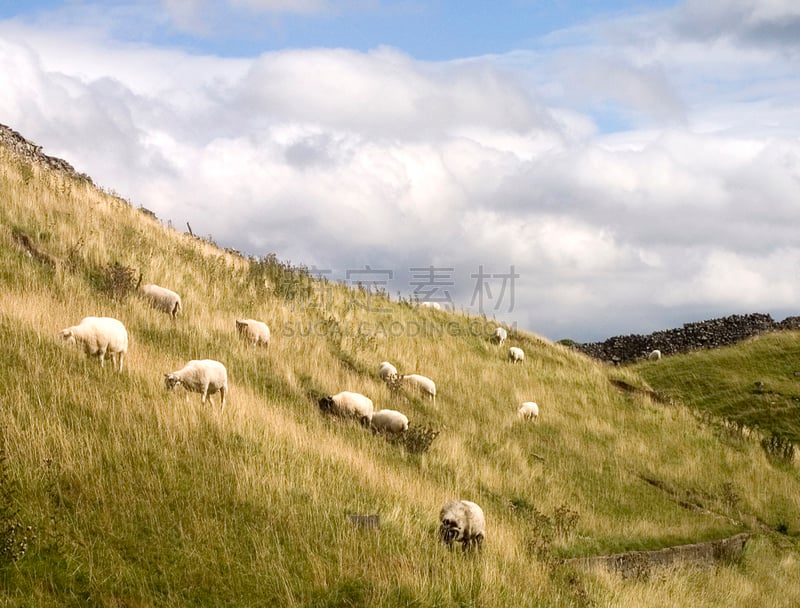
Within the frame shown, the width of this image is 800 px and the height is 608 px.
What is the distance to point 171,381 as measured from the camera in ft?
34.5

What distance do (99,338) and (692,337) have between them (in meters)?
36.3

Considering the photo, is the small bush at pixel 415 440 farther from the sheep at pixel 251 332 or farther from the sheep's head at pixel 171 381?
the sheep's head at pixel 171 381

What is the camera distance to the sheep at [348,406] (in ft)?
45.9

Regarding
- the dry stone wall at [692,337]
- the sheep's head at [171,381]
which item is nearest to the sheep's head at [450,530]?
the sheep's head at [171,381]

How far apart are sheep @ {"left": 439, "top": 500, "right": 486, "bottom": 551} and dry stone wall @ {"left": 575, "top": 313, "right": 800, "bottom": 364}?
32.5 m

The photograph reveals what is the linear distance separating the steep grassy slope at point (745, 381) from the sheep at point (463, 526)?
2171 cm

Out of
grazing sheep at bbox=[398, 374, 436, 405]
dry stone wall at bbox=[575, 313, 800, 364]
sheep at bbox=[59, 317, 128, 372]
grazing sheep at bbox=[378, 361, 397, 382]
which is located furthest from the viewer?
dry stone wall at bbox=[575, 313, 800, 364]

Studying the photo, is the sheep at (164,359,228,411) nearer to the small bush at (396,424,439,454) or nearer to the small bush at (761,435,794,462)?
the small bush at (396,424,439,454)

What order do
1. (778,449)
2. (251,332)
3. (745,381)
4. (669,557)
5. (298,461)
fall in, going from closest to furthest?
(298,461), (669,557), (251,332), (778,449), (745,381)

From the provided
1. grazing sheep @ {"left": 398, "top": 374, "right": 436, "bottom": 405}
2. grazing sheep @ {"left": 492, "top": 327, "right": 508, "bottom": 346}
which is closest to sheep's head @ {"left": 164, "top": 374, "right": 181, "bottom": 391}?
grazing sheep @ {"left": 398, "top": 374, "right": 436, "bottom": 405}

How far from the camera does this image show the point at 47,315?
1143 centimetres

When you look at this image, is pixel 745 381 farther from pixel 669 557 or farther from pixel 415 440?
pixel 415 440

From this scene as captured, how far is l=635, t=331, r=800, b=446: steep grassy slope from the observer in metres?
28.3

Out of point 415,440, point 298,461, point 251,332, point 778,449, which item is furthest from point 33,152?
point 778,449
